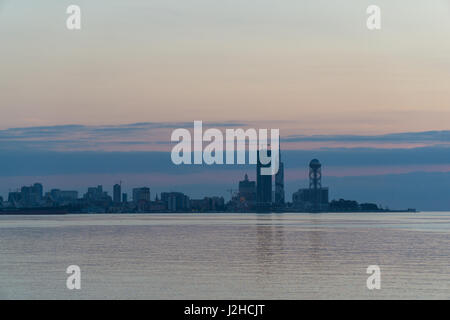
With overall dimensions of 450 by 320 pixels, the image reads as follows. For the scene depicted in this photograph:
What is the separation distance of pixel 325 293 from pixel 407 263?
65.2 ft

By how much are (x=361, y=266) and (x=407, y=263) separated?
4.86 m
